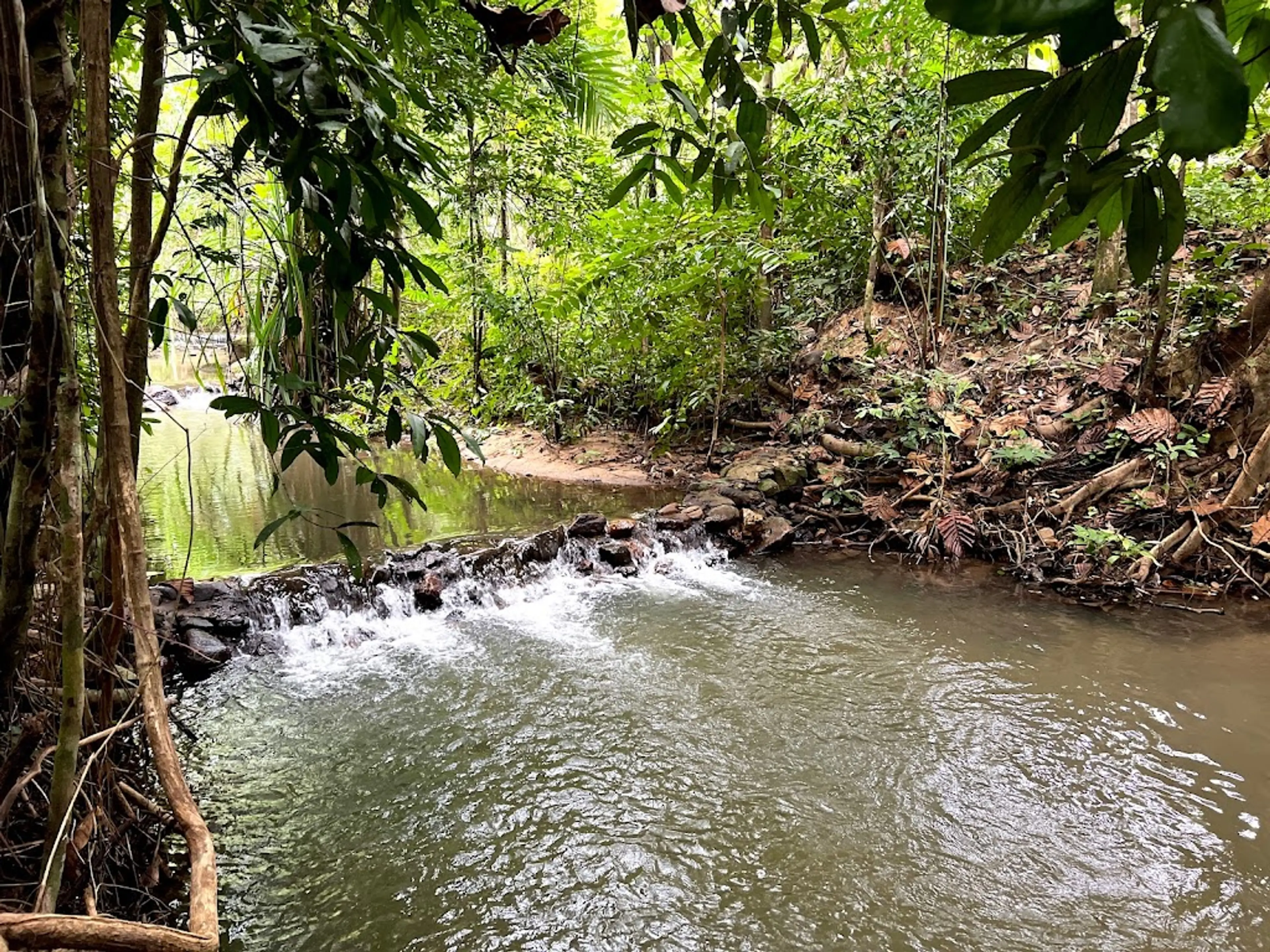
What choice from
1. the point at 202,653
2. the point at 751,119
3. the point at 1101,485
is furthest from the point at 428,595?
the point at 1101,485

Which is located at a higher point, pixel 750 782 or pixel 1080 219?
pixel 1080 219

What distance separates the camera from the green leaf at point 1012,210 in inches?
26.2

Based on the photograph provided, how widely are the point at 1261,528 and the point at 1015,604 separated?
5.49ft

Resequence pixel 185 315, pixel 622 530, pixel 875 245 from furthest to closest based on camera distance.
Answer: pixel 875 245 → pixel 622 530 → pixel 185 315

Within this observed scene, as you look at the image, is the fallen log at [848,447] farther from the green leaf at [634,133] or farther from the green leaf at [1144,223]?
the green leaf at [1144,223]

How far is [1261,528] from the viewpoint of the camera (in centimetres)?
468

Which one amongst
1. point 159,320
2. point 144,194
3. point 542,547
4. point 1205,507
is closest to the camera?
point 144,194

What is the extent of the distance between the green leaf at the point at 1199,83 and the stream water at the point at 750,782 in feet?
8.00

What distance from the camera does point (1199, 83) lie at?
1.34 feet

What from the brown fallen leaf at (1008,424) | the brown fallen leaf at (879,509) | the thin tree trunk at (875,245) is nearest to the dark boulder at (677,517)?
the brown fallen leaf at (879,509)

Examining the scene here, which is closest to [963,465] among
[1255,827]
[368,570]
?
[1255,827]

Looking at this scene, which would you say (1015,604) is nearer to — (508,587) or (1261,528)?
(1261,528)

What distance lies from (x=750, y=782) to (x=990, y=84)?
9.59ft

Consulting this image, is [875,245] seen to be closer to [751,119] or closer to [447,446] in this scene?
[751,119]
